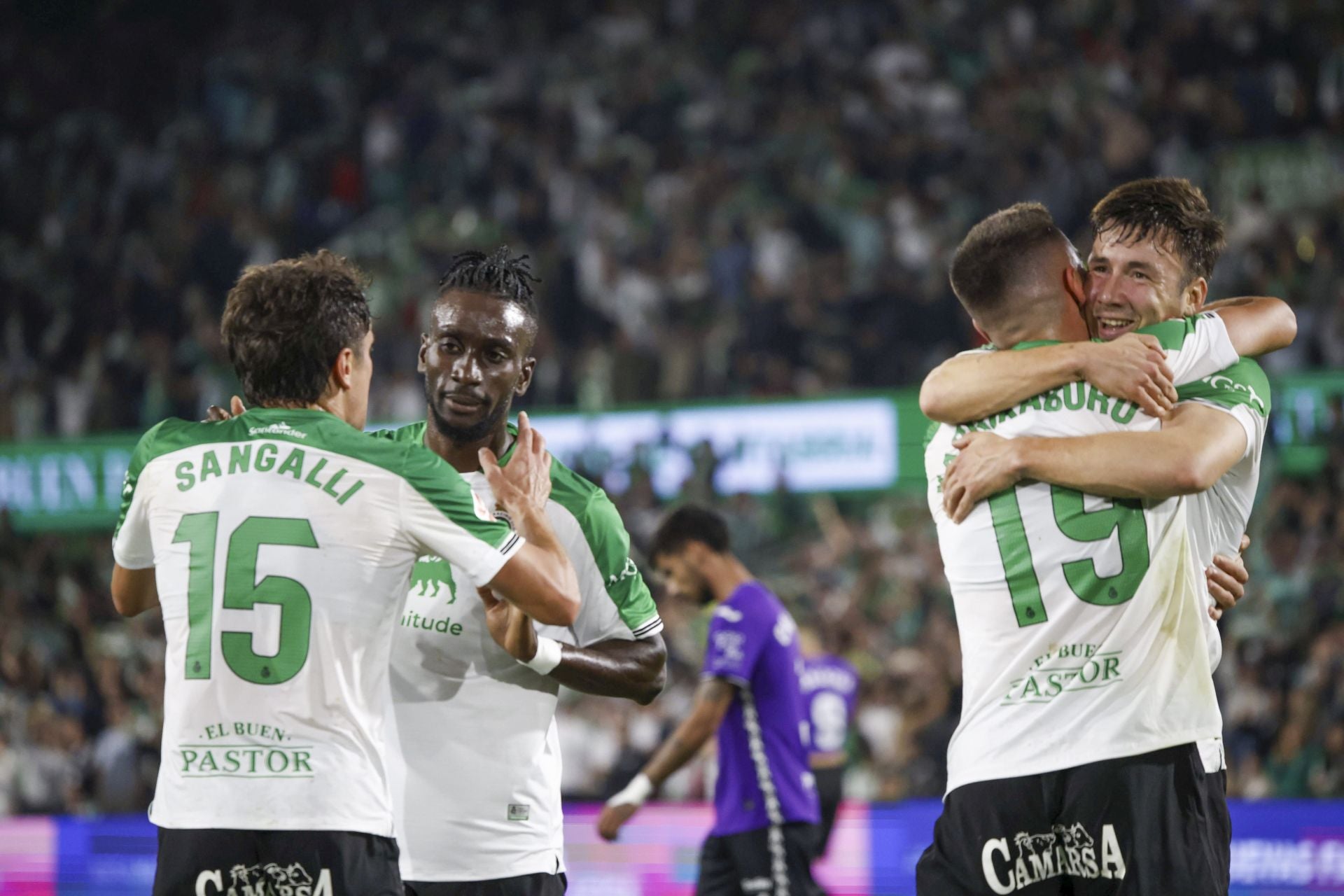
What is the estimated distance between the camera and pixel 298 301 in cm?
349

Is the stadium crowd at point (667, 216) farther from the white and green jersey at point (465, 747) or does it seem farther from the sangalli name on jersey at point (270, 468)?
the sangalli name on jersey at point (270, 468)

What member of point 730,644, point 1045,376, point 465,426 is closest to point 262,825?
point 465,426

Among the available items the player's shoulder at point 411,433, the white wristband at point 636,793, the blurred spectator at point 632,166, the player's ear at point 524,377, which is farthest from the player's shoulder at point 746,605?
the blurred spectator at point 632,166

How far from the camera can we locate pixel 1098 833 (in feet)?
11.2

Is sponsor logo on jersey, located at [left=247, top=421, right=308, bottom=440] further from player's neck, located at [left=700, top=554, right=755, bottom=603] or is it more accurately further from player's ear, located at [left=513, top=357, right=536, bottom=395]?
player's neck, located at [left=700, top=554, right=755, bottom=603]

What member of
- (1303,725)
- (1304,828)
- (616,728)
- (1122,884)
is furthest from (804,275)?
(1122,884)

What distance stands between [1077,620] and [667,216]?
13.1 m

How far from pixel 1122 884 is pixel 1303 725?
26.0 ft

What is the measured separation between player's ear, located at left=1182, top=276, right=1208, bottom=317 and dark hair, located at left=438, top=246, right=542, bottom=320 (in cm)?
180

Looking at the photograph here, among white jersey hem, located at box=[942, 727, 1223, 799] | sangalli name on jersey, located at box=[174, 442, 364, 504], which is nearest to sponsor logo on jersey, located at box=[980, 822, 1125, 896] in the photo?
white jersey hem, located at box=[942, 727, 1223, 799]

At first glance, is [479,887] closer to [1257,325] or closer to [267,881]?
[267,881]

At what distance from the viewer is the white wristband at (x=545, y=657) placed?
13.0 feet

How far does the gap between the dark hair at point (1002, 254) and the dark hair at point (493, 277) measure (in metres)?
1.30

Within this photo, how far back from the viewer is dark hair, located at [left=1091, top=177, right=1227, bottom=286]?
13.0 feet
